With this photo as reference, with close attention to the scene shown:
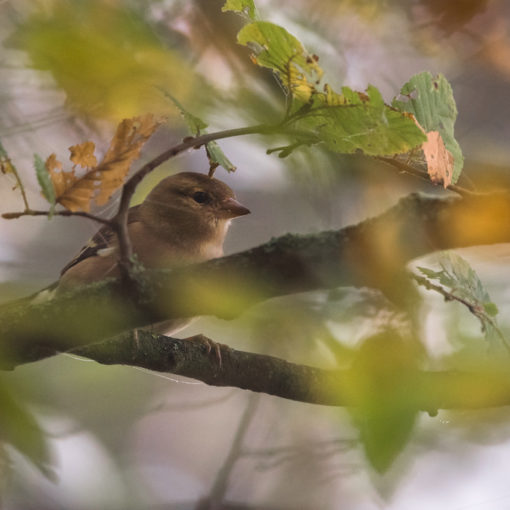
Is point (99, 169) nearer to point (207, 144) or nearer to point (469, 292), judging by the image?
point (207, 144)

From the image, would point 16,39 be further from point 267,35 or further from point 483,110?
point 483,110

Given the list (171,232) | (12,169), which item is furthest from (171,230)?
(12,169)

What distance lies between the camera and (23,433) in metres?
0.28

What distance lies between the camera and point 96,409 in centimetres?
31

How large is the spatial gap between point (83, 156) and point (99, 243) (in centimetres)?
4

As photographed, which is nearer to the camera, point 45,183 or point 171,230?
point 45,183

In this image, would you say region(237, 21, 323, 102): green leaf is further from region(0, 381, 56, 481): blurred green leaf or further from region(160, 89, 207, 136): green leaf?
region(0, 381, 56, 481): blurred green leaf

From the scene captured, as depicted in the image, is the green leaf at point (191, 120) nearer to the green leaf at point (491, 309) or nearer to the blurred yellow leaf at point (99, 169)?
the blurred yellow leaf at point (99, 169)

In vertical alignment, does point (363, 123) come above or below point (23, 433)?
above

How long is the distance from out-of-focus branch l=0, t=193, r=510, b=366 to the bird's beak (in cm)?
6

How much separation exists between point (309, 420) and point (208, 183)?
13 centimetres

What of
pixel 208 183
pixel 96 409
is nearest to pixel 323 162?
pixel 208 183

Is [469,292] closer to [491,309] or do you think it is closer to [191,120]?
[491,309]

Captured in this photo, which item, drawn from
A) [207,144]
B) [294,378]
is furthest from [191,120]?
[294,378]
